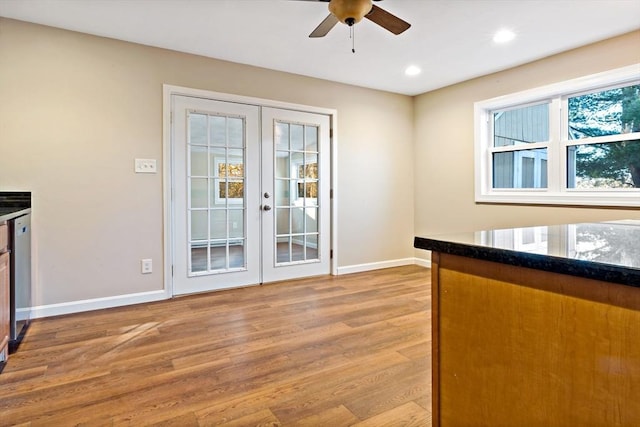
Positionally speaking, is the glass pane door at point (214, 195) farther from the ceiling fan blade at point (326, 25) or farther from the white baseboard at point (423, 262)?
the white baseboard at point (423, 262)

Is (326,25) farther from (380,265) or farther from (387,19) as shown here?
(380,265)

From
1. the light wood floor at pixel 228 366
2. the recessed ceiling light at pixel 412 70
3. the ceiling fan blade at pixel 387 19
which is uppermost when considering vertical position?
the recessed ceiling light at pixel 412 70

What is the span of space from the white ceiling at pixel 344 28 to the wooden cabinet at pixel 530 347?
243cm

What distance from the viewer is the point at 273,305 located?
334 cm

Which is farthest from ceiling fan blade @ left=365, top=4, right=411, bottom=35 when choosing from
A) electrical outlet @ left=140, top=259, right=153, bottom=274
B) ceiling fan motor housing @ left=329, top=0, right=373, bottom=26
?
electrical outlet @ left=140, top=259, right=153, bottom=274

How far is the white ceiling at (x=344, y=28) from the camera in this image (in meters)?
2.70

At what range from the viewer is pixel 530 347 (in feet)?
2.71

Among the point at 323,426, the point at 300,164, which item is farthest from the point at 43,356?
the point at 300,164

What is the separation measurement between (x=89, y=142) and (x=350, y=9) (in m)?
2.49

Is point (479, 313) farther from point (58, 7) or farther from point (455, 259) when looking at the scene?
point (58, 7)

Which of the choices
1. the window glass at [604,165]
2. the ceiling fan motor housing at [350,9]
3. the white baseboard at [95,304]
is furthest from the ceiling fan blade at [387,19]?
the white baseboard at [95,304]

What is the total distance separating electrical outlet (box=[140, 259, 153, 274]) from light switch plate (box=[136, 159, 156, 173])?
848 mm

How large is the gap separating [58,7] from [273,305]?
2908mm

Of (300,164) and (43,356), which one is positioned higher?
(300,164)
